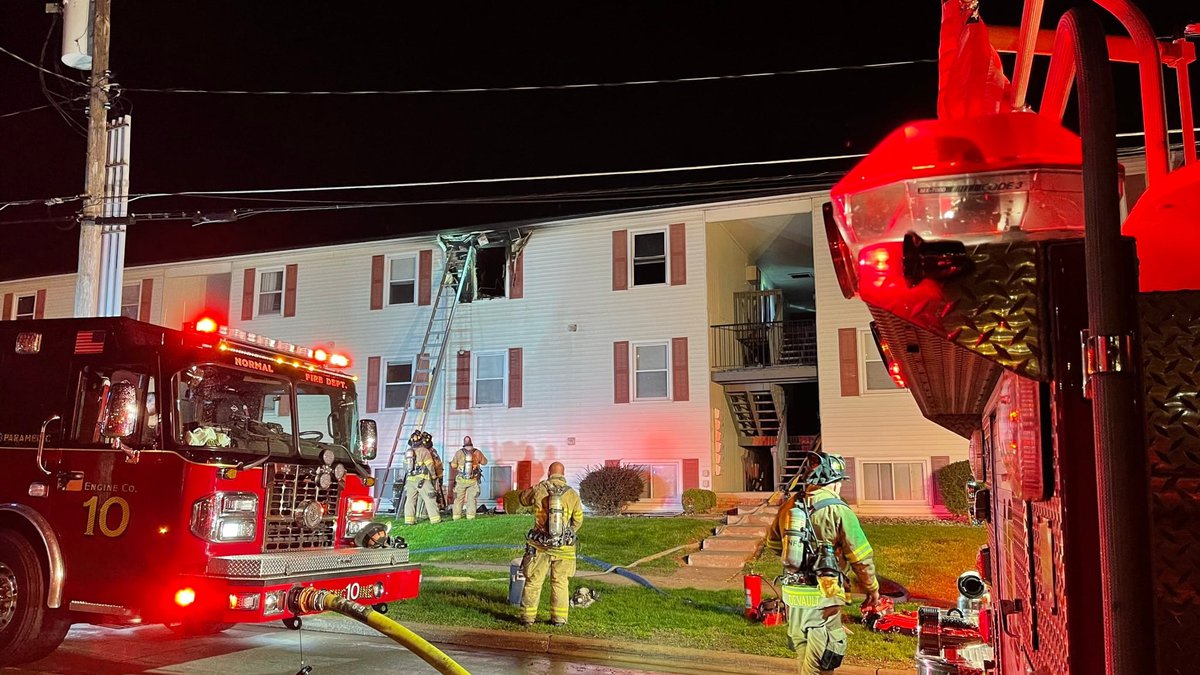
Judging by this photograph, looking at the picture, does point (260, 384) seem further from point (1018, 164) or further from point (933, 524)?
point (933, 524)

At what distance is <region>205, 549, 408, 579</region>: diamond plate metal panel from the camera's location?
20.7 ft

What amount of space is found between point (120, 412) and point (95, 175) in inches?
249

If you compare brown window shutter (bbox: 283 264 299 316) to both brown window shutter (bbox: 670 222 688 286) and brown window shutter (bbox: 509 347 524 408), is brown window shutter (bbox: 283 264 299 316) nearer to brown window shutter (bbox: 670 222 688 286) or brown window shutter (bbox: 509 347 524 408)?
brown window shutter (bbox: 509 347 524 408)

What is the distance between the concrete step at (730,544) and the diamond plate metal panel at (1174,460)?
12.8m

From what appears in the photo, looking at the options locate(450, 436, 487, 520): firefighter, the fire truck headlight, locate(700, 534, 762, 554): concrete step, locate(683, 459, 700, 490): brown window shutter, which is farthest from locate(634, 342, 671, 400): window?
the fire truck headlight

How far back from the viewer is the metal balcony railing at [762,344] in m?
19.0

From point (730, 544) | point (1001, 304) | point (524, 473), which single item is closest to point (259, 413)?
point (1001, 304)

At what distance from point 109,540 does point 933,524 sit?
13.0 metres

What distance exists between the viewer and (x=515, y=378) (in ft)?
66.2

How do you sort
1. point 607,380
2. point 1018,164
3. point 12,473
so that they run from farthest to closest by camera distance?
1. point 607,380
2. point 12,473
3. point 1018,164

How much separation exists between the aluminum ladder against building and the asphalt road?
37.6ft

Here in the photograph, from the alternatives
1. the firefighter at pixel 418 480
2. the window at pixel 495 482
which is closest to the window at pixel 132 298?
the firefighter at pixel 418 480

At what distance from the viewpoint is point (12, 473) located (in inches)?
272

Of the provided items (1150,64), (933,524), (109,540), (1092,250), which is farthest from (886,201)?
(933,524)
